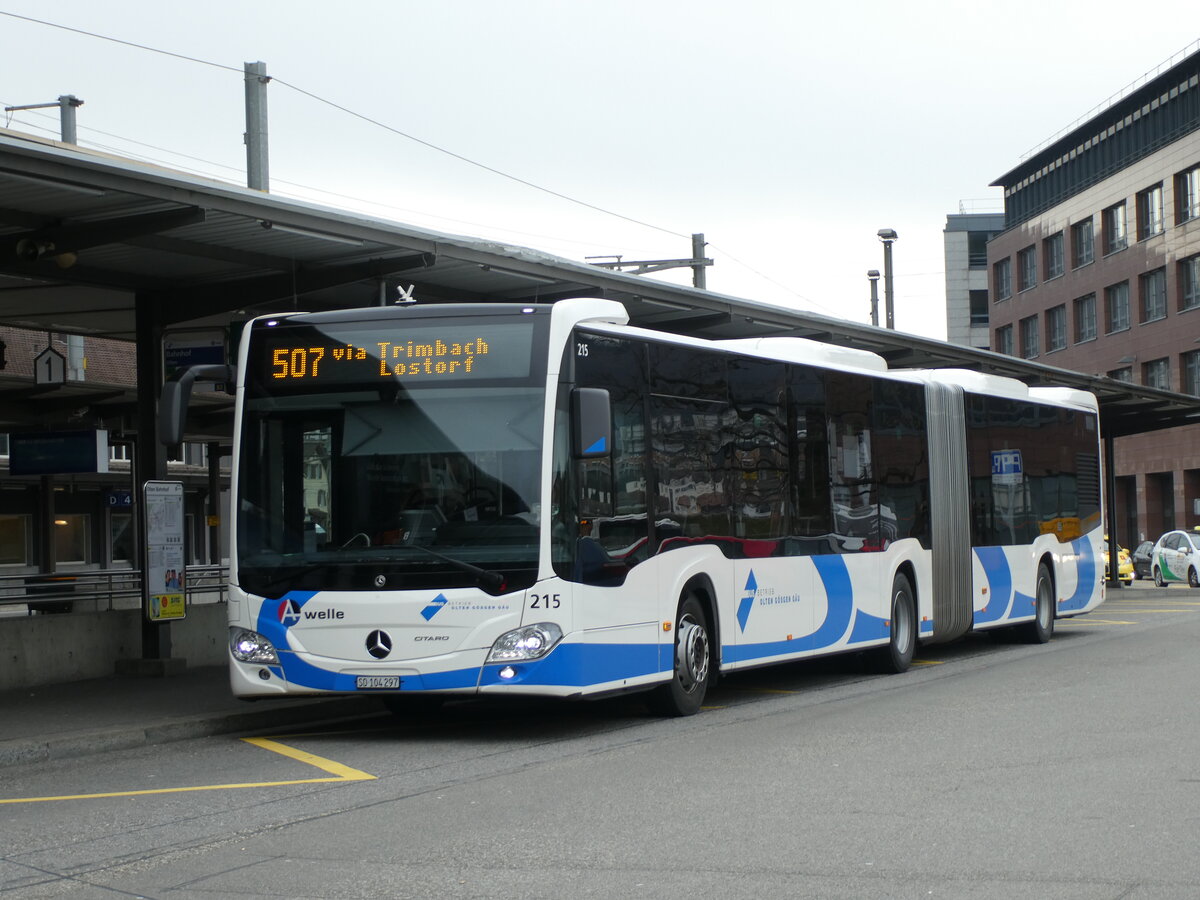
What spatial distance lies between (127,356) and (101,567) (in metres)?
6.49

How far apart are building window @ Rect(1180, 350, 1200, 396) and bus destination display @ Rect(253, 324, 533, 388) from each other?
5776 cm

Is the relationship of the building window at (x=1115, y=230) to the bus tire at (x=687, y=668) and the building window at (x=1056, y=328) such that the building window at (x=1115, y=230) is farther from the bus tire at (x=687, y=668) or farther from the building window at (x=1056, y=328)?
the bus tire at (x=687, y=668)

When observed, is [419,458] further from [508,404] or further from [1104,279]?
[1104,279]

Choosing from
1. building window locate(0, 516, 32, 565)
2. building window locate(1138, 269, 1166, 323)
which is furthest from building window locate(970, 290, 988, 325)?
building window locate(0, 516, 32, 565)

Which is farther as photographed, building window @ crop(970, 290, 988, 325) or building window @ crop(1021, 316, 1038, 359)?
building window @ crop(970, 290, 988, 325)

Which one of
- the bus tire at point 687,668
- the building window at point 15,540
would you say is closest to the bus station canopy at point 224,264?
the bus tire at point 687,668

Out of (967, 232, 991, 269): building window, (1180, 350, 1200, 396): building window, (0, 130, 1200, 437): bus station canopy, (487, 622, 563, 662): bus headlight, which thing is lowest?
(487, 622, 563, 662): bus headlight

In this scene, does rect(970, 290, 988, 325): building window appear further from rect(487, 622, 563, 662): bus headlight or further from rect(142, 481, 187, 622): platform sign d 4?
rect(487, 622, 563, 662): bus headlight

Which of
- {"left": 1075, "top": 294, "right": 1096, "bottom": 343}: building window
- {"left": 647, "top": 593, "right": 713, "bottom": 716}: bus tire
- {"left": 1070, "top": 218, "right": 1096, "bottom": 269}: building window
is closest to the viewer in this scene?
{"left": 647, "top": 593, "right": 713, "bottom": 716}: bus tire

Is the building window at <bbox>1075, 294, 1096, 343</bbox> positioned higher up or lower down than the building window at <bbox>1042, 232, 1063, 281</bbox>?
lower down

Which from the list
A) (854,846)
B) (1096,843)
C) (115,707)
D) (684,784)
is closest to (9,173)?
(115,707)

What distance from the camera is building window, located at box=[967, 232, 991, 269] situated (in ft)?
321

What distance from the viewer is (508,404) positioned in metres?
11.3

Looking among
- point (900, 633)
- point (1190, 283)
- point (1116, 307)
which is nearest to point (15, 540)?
point (900, 633)
